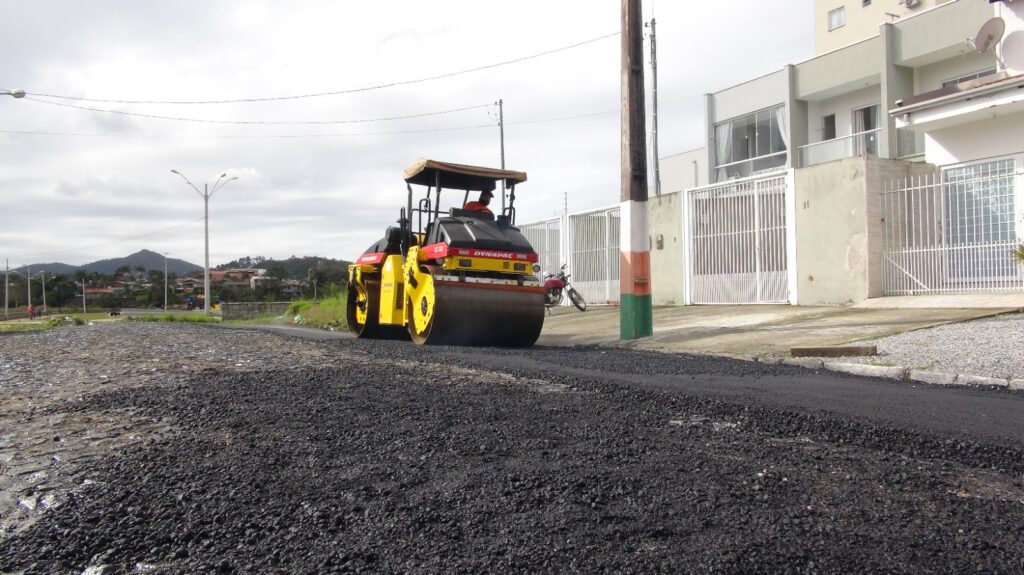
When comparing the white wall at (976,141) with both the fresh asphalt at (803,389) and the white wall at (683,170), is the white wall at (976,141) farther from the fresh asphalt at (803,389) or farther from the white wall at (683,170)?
the white wall at (683,170)

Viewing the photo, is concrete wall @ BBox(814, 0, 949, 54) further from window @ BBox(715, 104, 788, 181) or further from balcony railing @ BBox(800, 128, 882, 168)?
balcony railing @ BBox(800, 128, 882, 168)

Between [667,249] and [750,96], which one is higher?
[750,96]

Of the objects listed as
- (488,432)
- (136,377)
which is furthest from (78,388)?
(488,432)

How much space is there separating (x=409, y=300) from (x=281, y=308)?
2858cm

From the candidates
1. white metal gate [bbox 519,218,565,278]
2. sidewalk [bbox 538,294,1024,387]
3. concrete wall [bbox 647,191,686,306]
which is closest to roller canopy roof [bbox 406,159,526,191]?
sidewalk [bbox 538,294,1024,387]

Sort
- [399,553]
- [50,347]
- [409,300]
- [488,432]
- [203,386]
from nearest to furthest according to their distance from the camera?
[399,553] → [488,432] → [203,386] → [50,347] → [409,300]

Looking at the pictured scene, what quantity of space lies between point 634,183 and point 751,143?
16.7 m

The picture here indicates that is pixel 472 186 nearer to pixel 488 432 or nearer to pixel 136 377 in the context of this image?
pixel 136 377

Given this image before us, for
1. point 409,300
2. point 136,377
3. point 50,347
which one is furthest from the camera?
point 409,300

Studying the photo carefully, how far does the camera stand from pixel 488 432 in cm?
423

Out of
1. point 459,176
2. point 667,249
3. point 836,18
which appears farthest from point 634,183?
point 836,18

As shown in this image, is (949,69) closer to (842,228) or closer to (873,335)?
(842,228)

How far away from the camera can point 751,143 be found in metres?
26.9

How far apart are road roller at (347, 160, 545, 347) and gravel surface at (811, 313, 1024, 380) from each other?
15.1 ft
